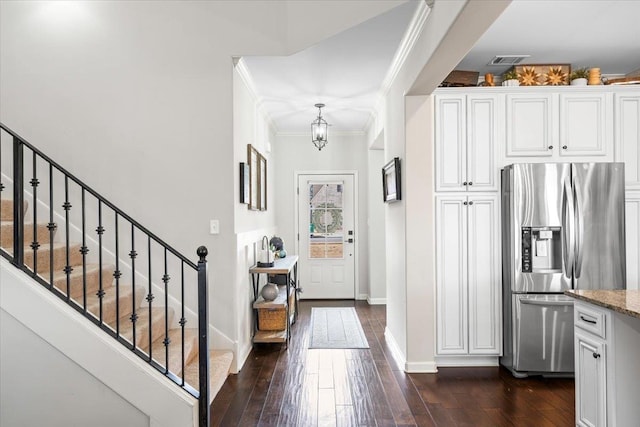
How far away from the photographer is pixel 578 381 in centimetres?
261

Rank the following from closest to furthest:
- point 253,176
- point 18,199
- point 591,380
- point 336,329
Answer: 1. point 591,380
2. point 18,199
3. point 253,176
4. point 336,329

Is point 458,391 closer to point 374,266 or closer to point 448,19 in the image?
point 448,19

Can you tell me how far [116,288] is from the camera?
2854mm

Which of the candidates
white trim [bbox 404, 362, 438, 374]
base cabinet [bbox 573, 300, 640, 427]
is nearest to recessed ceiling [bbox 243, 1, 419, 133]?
base cabinet [bbox 573, 300, 640, 427]

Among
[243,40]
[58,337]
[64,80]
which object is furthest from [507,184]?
[64,80]

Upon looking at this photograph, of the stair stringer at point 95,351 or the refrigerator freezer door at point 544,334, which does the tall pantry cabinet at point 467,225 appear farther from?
the stair stringer at point 95,351

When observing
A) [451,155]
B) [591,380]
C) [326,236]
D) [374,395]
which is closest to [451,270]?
[451,155]

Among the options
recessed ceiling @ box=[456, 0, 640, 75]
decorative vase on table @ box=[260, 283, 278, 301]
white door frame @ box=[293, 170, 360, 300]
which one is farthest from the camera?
white door frame @ box=[293, 170, 360, 300]

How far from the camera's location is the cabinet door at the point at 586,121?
402 centimetres

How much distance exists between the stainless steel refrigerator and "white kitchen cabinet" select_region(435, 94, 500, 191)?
0.31 metres

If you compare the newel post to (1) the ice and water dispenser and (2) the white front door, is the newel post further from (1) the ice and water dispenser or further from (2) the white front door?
(2) the white front door

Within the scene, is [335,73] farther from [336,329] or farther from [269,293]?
[336,329]

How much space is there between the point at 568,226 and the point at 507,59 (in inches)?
62.6

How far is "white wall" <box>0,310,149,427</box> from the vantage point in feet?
8.42
